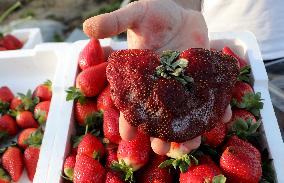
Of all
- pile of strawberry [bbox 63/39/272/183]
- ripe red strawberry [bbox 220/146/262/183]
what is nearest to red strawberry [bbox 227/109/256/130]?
pile of strawberry [bbox 63/39/272/183]

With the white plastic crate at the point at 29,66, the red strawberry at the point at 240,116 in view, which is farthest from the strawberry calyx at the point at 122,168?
the white plastic crate at the point at 29,66

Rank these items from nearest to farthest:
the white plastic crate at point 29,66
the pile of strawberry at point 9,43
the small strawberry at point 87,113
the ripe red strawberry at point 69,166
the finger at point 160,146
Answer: the finger at point 160,146
the ripe red strawberry at point 69,166
the small strawberry at point 87,113
the white plastic crate at point 29,66
the pile of strawberry at point 9,43

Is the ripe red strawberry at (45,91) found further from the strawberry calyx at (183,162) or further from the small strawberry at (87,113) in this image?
the strawberry calyx at (183,162)

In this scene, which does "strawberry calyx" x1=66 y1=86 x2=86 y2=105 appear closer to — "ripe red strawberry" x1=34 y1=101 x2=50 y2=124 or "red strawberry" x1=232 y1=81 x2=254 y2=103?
"ripe red strawberry" x1=34 y1=101 x2=50 y2=124

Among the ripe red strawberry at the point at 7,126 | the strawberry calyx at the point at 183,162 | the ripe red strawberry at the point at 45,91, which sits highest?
the strawberry calyx at the point at 183,162

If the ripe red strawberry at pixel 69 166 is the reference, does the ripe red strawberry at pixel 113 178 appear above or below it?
above

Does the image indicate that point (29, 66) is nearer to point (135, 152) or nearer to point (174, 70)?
point (135, 152)

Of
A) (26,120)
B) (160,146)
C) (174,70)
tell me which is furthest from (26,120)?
(174,70)
